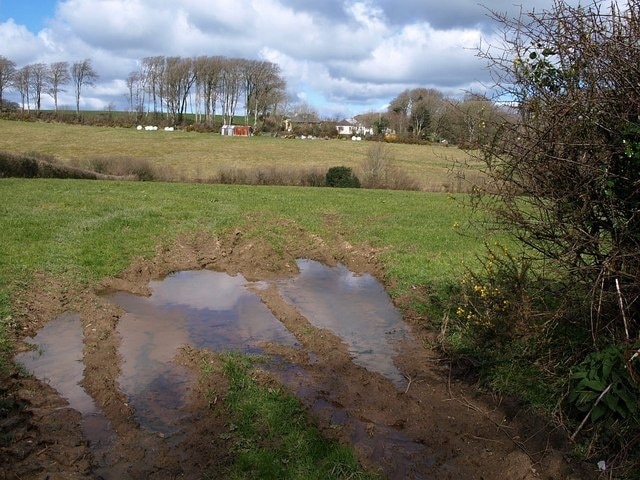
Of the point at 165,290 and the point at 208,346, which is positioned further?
the point at 165,290

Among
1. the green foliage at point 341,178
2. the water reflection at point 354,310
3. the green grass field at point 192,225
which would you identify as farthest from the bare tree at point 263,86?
the water reflection at point 354,310

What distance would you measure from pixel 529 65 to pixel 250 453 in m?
4.40

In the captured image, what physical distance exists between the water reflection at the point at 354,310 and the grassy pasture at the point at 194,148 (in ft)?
97.5

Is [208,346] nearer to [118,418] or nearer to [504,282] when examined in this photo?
[118,418]

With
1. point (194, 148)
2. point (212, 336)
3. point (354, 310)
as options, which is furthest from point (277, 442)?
point (194, 148)

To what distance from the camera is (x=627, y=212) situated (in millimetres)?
4645

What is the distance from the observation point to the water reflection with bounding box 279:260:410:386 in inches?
287

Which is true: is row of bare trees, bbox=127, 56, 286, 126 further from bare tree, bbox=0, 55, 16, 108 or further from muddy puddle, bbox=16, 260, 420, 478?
muddy puddle, bbox=16, 260, 420, 478

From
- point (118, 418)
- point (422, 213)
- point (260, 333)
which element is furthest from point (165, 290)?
point (422, 213)

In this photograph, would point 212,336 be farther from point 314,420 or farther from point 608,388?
point 608,388

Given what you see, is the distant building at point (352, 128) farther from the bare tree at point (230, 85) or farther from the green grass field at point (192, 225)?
the green grass field at point (192, 225)

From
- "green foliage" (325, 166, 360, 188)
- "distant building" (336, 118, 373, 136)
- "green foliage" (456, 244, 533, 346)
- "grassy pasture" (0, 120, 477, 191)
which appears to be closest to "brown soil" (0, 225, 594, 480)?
"green foliage" (456, 244, 533, 346)

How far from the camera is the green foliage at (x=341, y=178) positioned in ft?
96.7

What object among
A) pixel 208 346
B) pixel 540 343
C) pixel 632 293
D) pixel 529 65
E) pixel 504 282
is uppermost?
pixel 529 65
